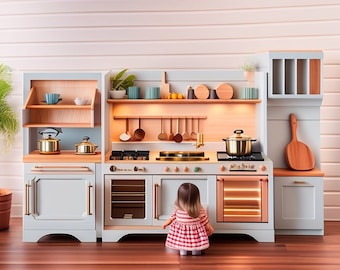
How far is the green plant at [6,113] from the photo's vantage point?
6.29 meters

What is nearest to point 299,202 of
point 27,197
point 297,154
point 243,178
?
point 297,154

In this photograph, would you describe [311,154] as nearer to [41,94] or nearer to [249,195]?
[249,195]

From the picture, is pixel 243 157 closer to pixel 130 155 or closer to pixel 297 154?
pixel 297 154

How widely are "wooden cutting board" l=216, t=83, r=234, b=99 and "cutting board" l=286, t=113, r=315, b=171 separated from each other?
650 mm

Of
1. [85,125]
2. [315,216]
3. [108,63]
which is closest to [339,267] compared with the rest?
[315,216]

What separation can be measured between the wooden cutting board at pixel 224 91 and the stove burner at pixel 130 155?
92 cm

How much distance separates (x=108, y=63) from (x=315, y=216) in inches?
104

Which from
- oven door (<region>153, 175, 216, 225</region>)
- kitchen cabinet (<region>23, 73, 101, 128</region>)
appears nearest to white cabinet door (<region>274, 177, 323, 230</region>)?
oven door (<region>153, 175, 216, 225</region>)

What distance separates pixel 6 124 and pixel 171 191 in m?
1.88

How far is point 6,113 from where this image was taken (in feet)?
20.9

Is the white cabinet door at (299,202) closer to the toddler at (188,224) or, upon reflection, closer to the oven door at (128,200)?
the toddler at (188,224)

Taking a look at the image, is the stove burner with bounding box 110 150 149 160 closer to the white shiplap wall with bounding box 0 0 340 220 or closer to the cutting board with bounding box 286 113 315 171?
the white shiplap wall with bounding box 0 0 340 220

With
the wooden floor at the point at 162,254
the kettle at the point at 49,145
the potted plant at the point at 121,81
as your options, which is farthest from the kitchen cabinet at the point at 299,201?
the kettle at the point at 49,145

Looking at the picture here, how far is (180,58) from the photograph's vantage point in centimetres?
657
